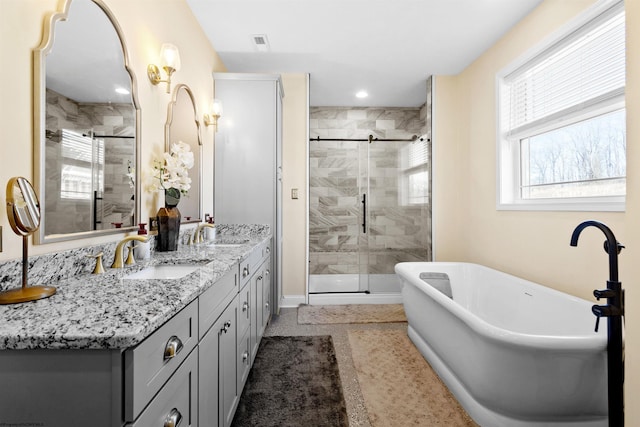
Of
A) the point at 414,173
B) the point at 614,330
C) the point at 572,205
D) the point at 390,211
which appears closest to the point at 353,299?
the point at 390,211

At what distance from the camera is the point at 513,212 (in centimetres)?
266

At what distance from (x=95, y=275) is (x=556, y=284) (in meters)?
2.72

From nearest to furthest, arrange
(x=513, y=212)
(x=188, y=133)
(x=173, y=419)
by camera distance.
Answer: (x=173, y=419) → (x=188, y=133) → (x=513, y=212)

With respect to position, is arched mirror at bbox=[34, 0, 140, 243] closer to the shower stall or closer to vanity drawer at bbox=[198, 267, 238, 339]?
vanity drawer at bbox=[198, 267, 238, 339]

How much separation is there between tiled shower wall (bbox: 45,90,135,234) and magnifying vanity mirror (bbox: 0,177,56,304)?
0.61 feet

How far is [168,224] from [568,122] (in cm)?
272

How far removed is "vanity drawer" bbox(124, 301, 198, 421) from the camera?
640 millimetres

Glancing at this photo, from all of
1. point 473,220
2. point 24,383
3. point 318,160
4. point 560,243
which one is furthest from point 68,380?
point 318,160

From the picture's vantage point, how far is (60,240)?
115cm

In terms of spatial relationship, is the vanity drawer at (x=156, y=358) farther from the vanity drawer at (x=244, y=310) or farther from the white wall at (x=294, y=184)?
the white wall at (x=294, y=184)

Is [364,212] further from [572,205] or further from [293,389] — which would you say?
[293,389]

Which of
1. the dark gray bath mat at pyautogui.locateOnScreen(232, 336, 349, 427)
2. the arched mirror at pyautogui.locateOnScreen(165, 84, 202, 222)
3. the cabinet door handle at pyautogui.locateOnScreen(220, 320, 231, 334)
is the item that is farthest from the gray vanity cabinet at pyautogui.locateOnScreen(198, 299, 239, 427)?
the arched mirror at pyautogui.locateOnScreen(165, 84, 202, 222)

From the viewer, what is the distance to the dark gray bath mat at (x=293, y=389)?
64.9 inches

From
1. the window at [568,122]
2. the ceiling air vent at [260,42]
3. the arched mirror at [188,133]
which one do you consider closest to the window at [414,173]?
the window at [568,122]
